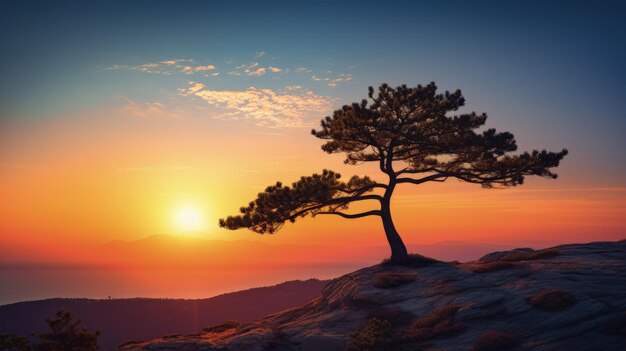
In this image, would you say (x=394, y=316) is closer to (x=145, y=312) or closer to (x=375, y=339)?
(x=375, y=339)

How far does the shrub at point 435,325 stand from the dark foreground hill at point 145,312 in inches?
4577

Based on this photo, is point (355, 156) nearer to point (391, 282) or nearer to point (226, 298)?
point (391, 282)

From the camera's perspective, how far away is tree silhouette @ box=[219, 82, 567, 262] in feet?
109

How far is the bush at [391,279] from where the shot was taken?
93.4 feet

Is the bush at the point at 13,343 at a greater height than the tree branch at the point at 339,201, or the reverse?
the tree branch at the point at 339,201

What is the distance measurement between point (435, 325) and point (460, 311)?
5.19 ft

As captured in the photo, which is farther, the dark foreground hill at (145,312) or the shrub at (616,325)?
the dark foreground hill at (145,312)

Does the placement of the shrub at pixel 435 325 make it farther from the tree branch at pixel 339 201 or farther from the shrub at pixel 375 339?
the tree branch at pixel 339 201

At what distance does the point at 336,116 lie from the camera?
3591 cm

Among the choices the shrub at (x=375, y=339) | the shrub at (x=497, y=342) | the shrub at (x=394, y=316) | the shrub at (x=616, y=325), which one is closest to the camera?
the shrub at (x=616, y=325)

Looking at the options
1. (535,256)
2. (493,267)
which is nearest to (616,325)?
(493,267)

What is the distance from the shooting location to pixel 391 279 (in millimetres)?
28719

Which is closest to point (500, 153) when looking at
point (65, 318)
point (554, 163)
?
point (554, 163)

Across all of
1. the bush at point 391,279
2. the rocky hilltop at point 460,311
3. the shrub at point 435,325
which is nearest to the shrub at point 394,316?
the rocky hilltop at point 460,311
